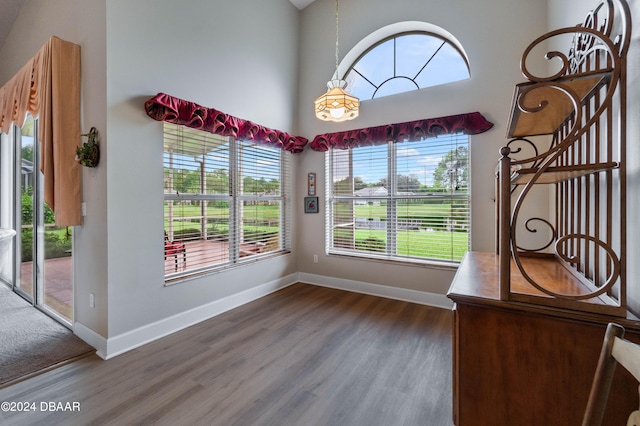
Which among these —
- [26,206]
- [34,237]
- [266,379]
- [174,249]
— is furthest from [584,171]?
[26,206]

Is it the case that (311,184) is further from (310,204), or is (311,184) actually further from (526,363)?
(526,363)

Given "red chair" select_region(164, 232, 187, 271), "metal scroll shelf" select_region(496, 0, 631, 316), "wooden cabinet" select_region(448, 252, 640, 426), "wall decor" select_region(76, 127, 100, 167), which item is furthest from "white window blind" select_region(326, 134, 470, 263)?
"wall decor" select_region(76, 127, 100, 167)

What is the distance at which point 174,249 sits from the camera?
8.89ft

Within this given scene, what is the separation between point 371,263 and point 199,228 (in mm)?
2219

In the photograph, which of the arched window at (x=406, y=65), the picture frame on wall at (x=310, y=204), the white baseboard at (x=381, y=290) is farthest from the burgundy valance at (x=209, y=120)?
the white baseboard at (x=381, y=290)

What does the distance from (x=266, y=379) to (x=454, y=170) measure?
114 inches

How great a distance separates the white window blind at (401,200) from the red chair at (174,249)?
6.57ft

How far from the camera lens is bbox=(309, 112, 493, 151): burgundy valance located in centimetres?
295

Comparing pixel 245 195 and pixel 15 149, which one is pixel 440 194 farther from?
pixel 15 149

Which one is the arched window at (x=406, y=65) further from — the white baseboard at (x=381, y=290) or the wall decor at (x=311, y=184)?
the white baseboard at (x=381, y=290)

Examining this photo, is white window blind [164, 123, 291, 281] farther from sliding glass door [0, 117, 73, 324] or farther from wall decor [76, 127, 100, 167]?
sliding glass door [0, 117, 73, 324]

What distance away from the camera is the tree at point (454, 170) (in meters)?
3.16

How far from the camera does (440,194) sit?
3.31 metres

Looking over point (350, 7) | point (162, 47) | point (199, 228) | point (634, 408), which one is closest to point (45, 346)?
point (199, 228)
